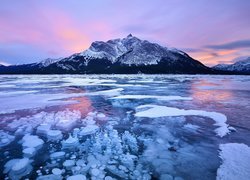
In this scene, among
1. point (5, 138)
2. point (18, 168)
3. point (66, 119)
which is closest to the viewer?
point (18, 168)

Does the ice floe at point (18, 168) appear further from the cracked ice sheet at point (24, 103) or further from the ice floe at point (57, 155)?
the cracked ice sheet at point (24, 103)

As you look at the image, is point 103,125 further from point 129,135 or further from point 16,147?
point 16,147

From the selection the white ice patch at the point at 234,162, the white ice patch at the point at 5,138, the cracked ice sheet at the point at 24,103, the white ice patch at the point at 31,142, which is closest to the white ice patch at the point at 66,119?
the white ice patch at the point at 31,142

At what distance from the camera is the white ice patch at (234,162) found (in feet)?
13.4

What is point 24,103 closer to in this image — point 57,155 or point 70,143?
point 70,143

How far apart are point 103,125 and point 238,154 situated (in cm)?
469

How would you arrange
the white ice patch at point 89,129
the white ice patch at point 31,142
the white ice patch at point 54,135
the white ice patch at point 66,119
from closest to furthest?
1. the white ice patch at point 31,142
2. the white ice patch at point 54,135
3. the white ice patch at point 89,129
4. the white ice patch at point 66,119

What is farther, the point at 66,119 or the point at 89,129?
the point at 66,119

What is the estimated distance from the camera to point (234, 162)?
4.64 m

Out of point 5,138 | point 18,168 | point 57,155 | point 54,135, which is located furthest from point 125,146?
point 5,138

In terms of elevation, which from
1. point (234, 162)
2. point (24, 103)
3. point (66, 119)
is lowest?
point (24, 103)

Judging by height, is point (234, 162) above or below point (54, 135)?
above

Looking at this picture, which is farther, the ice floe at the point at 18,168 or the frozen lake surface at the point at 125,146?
the frozen lake surface at the point at 125,146

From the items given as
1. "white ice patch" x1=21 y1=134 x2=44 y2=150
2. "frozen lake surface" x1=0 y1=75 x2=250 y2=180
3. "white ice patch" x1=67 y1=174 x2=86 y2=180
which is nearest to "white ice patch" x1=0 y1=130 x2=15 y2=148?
"frozen lake surface" x1=0 y1=75 x2=250 y2=180
